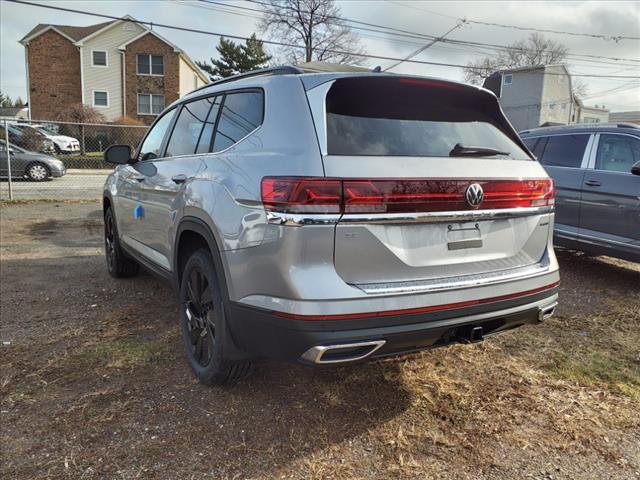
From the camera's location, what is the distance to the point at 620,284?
18.8 feet

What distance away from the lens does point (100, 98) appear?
3550 centimetres

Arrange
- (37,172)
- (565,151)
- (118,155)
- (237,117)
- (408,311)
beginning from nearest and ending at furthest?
1. (408,311)
2. (237,117)
3. (118,155)
4. (565,151)
5. (37,172)

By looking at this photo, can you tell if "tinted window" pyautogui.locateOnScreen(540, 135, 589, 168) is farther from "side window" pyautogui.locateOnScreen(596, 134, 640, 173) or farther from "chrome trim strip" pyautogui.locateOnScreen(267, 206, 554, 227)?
"chrome trim strip" pyautogui.locateOnScreen(267, 206, 554, 227)

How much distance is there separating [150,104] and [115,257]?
33875 millimetres

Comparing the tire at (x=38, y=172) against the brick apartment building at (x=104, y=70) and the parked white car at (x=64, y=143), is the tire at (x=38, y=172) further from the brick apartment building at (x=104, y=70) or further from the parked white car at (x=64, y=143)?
the brick apartment building at (x=104, y=70)

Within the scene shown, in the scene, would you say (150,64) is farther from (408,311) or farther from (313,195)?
(408,311)

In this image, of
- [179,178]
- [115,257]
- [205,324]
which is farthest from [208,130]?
[115,257]

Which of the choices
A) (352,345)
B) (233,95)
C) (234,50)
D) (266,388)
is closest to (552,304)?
(352,345)

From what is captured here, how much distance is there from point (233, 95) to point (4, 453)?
2.29 metres

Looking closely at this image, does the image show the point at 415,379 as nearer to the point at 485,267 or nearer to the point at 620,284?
the point at 485,267

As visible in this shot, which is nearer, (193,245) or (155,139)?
(193,245)

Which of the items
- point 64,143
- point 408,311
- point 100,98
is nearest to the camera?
point 408,311

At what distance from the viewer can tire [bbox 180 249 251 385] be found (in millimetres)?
2828

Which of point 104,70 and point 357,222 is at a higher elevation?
point 104,70
